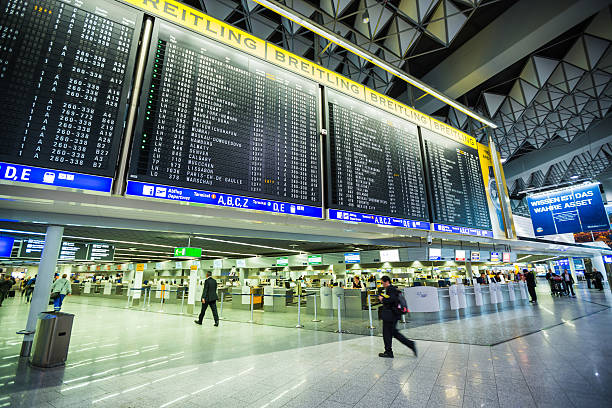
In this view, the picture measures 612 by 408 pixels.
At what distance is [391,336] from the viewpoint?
5.16 meters

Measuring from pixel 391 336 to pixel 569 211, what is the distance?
14029 mm

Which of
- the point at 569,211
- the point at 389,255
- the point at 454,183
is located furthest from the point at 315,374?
the point at 569,211

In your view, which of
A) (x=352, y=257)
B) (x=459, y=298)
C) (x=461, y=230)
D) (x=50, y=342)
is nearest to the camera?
(x=50, y=342)

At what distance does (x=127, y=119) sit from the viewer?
4215mm

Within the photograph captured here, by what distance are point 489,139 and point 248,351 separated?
12.2m

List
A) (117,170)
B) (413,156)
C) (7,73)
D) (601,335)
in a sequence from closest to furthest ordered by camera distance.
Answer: (7,73) → (117,170) → (601,335) → (413,156)

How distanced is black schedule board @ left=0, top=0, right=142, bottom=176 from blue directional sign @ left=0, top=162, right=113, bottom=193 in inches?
2.8

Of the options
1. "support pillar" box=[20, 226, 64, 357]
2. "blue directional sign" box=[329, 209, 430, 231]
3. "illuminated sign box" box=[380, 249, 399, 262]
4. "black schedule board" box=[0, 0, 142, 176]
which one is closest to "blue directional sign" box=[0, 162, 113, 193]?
"black schedule board" box=[0, 0, 142, 176]

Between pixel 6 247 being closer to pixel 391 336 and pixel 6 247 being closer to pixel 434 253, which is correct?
pixel 391 336

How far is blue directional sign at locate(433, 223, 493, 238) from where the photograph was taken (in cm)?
800

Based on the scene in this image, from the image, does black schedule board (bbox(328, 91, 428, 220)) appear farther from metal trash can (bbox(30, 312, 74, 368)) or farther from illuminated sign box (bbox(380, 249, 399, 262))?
illuminated sign box (bbox(380, 249, 399, 262))

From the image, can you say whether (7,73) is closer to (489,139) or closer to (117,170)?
(117,170)

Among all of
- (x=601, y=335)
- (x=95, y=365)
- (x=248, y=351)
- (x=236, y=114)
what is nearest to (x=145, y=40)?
(x=236, y=114)

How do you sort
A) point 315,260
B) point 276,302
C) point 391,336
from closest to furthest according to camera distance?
point 391,336 → point 276,302 → point 315,260
